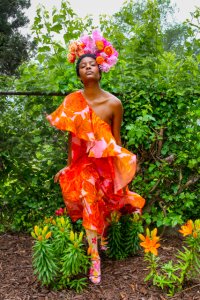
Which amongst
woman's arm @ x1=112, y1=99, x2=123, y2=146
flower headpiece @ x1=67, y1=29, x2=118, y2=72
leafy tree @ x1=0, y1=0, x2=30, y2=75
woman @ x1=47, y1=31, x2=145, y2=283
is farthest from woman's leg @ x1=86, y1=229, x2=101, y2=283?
leafy tree @ x1=0, y1=0, x2=30, y2=75

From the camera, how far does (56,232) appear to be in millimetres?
2998

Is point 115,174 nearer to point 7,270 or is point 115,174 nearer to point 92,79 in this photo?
point 92,79

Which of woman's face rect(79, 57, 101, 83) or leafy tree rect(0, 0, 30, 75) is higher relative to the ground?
leafy tree rect(0, 0, 30, 75)

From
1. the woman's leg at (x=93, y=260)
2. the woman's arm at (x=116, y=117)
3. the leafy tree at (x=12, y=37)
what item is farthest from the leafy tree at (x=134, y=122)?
the leafy tree at (x=12, y=37)

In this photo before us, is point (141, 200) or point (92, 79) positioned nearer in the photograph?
point (92, 79)

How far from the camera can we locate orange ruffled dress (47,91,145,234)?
3.05m

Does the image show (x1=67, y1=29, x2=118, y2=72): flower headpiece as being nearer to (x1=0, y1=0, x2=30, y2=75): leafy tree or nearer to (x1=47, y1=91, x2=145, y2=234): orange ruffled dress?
(x1=47, y1=91, x2=145, y2=234): orange ruffled dress

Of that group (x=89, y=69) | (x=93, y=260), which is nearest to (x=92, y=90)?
(x=89, y=69)

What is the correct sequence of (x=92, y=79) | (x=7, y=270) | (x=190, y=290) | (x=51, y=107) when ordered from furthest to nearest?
1. (x=51, y=107)
2. (x=7, y=270)
3. (x=92, y=79)
4. (x=190, y=290)

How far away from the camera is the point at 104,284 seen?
2.97 metres

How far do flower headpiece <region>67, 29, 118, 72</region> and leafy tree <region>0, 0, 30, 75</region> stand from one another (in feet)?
44.6

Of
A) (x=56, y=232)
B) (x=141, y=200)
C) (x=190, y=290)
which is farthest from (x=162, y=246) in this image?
(x=56, y=232)

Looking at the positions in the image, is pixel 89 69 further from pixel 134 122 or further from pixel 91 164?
pixel 134 122

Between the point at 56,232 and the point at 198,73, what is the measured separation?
6.84ft
